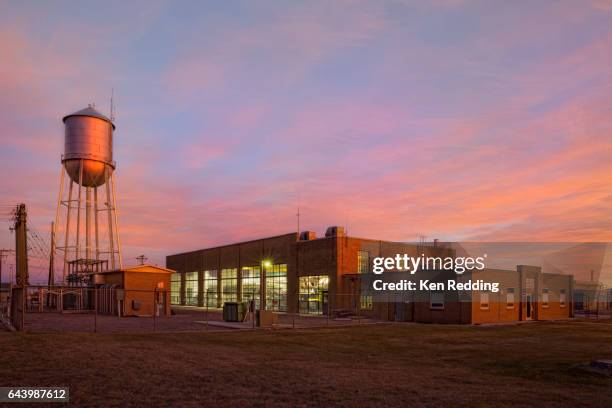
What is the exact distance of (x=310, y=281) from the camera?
53.0 meters

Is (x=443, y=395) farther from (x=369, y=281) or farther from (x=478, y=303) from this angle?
(x=369, y=281)

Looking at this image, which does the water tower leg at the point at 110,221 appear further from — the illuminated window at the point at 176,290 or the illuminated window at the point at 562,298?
the illuminated window at the point at 562,298

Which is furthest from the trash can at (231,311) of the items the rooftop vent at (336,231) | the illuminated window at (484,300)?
the illuminated window at (484,300)

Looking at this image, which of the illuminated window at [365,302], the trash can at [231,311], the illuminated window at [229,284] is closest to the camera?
the trash can at [231,311]

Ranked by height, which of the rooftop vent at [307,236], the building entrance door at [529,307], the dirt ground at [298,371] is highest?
the rooftop vent at [307,236]

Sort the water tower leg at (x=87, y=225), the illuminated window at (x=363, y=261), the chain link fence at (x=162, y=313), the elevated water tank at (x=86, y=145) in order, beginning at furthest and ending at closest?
the water tower leg at (x=87, y=225), the elevated water tank at (x=86, y=145), the illuminated window at (x=363, y=261), the chain link fence at (x=162, y=313)

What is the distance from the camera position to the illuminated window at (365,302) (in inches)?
1876

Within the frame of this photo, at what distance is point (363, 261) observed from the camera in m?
53.0

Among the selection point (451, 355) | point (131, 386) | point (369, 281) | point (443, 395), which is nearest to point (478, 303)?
point (369, 281)

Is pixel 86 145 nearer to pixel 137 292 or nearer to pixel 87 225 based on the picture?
pixel 87 225

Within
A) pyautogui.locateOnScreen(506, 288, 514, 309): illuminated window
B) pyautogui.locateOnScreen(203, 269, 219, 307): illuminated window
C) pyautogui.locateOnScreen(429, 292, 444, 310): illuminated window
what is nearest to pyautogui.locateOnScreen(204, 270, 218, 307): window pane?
pyautogui.locateOnScreen(203, 269, 219, 307): illuminated window

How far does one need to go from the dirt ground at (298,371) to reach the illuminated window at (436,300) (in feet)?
58.7

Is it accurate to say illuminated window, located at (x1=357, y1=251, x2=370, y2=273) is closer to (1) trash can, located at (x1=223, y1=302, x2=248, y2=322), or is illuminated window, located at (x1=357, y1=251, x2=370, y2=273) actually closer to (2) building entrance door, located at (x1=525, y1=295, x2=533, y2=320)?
(2) building entrance door, located at (x1=525, y1=295, x2=533, y2=320)

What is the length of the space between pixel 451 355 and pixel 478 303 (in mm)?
24049
